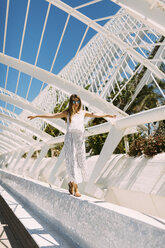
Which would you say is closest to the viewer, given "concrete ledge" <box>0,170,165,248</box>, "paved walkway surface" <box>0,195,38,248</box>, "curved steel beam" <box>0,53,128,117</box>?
"concrete ledge" <box>0,170,165,248</box>

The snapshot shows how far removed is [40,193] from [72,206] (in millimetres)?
2161

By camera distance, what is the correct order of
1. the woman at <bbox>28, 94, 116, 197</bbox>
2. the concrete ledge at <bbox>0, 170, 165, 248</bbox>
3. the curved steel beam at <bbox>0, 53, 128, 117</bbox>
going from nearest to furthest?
the concrete ledge at <bbox>0, 170, 165, 248</bbox>
the woman at <bbox>28, 94, 116, 197</bbox>
the curved steel beam at <bbox>0, 53, 128, 117</bbox>

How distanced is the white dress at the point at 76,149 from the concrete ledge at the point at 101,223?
0.43 m

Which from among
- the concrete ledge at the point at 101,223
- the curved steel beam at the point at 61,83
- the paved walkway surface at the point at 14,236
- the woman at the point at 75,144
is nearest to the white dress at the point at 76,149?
the woman at the point at 75,144

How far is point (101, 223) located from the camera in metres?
2.92

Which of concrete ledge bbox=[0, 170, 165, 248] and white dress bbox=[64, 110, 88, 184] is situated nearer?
concrete ledge bbox=[0, 170, 165, 248]

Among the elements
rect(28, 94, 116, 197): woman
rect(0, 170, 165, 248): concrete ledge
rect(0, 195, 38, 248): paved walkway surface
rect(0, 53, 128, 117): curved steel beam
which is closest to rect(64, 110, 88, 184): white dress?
rect(28, 94, 116, 197): woman

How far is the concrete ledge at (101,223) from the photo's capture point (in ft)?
7.01

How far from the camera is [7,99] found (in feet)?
57.8

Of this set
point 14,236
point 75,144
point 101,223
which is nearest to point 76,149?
point 75,144

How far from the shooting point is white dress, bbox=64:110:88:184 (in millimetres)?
4539

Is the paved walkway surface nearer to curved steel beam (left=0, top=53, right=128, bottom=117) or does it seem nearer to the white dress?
the white dress

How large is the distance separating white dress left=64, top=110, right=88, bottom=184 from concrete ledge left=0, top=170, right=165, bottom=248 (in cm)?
43

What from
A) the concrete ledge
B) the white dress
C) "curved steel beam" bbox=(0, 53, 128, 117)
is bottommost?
the concrete ledge
